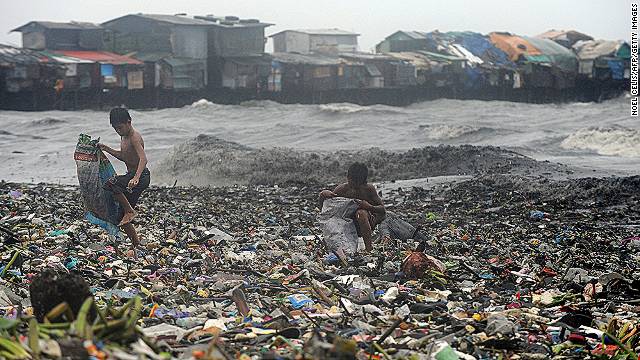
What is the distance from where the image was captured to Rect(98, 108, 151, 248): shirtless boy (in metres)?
7.68

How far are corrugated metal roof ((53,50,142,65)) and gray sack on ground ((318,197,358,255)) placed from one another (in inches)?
1050

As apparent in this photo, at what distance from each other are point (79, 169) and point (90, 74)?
25989mm

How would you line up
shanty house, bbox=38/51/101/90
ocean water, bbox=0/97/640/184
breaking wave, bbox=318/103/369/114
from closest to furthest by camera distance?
ocean water, bbox=0/97/640/184
shanty house, bbox=38/51/101/90
breaking wave, bbox=318/103/369/114

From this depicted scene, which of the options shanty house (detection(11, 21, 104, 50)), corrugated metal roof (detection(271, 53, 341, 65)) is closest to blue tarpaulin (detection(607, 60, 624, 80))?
corrugated metal roof (detection(271, 53, 341, 65))

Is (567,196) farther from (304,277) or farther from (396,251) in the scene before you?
(304,277)

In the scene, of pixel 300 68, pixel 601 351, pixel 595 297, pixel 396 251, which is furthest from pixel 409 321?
pixel 300 68

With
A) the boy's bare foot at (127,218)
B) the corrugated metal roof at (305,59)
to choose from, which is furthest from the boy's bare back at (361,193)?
the corrugated metal roof at (305,59)

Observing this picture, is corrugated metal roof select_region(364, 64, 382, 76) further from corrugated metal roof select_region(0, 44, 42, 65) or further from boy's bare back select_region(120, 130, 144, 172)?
boy's bare back select_region(120, 130, 144, 172)

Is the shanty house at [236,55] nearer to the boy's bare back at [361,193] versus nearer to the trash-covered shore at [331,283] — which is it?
the trash-covered shore at [331,283]

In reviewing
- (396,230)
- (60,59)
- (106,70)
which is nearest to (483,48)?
(106,70)

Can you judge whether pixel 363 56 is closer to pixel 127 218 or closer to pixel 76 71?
pixel 76 71

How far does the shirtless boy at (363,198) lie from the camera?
790 cm

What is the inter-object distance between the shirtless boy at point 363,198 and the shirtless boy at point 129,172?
1885mm

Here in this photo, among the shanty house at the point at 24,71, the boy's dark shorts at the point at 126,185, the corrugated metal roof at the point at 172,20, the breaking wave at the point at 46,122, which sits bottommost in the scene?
the breaking wave at the point at 46,122
